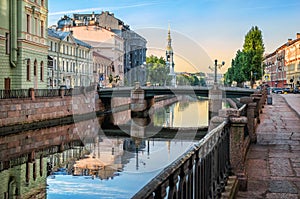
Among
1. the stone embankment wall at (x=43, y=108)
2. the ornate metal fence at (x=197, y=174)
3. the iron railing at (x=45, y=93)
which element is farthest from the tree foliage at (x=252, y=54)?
the ornate metal fence at (x=197, y=174)

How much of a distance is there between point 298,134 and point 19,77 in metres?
26.2

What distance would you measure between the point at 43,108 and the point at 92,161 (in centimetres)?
1435

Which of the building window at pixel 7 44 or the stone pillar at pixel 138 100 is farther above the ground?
the building window at pixel 7 44

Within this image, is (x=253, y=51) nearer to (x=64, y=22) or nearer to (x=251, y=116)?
(x=64, y=22)

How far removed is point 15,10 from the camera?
33312mm

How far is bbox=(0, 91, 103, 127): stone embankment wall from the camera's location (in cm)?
2655

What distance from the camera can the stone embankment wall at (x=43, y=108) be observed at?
2655 cm

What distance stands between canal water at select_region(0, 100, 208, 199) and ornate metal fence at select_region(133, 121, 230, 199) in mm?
7205

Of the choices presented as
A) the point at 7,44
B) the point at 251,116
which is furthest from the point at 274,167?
the point at 7,44

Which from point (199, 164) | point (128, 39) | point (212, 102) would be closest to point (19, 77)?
point (212, 102)

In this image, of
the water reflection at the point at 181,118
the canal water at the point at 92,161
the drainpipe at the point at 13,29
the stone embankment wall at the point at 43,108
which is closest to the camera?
the canal water at the point at 92,161

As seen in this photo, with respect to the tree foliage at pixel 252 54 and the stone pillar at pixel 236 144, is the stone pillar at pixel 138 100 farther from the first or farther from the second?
the stone pillar at pixel 236 144

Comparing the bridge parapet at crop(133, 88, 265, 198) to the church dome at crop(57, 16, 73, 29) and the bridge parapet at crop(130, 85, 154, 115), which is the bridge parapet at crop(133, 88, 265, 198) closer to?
the bridge parapet at crop(130, 85, 154, 115)

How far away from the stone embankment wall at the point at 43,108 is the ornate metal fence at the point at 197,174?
22.0m
